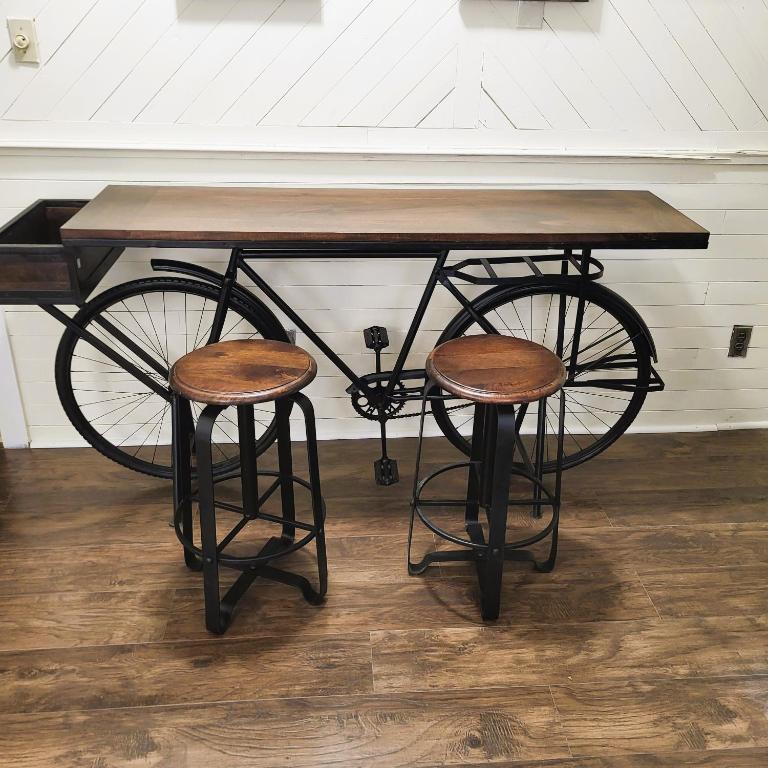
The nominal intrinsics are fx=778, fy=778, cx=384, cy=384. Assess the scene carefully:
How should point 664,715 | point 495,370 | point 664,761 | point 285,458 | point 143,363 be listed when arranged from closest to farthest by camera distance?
point 664,761
point 664,715
point 495,370
point 285,458
point 143,363

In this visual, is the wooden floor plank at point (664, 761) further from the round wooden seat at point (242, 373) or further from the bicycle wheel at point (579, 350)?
the bicycle wheel at point (579, 350)

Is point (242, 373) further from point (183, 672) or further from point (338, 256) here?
point (183, 672)

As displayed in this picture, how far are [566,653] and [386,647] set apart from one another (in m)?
0.45

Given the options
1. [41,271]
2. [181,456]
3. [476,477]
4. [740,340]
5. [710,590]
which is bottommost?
[710,590]

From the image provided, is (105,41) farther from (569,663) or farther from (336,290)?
(569,663)

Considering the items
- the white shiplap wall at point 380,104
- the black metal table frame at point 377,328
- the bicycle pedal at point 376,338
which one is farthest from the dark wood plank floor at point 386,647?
the white shiplap wall at point 380,104

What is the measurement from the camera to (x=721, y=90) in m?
2.49

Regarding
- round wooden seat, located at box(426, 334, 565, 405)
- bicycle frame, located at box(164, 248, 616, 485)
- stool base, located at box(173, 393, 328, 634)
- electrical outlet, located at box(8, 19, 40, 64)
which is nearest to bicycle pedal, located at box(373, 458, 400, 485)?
bicycle frame, located at box(164, 248, 616, 485)

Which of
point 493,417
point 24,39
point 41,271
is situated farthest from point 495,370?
point 24,39

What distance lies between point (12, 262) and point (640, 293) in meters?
2.02

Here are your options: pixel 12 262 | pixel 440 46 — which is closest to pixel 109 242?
pixel 12 262

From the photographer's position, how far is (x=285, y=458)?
2.14m

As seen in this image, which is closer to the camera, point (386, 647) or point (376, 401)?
point (386, 647)

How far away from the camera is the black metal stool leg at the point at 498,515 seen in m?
1.83
